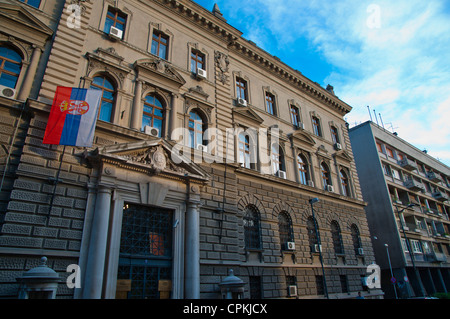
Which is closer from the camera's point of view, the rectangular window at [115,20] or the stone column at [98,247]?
the stone column at [98,247]

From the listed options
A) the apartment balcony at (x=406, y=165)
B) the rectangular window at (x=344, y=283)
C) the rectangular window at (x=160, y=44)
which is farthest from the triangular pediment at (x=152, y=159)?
the apartment balcony at (x=406, y=165)

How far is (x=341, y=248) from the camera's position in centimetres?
2212

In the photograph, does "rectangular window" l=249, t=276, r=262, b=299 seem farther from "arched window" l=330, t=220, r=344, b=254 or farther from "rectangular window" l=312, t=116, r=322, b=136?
"rectangular window" l=312, t=116, r=322, b=136

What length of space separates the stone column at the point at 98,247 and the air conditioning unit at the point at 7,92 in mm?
4938

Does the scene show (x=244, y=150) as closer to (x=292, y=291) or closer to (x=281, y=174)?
(x=281, y=174)

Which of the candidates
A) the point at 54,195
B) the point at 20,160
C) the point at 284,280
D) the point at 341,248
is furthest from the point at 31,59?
the point at 341,248

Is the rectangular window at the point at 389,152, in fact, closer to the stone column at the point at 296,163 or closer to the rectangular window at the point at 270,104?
the stone column at the point at 296,163

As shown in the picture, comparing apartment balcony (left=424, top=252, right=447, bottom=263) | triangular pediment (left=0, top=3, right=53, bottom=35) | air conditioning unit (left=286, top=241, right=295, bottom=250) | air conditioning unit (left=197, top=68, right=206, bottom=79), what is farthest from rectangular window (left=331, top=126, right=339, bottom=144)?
triangular pediment (left=0, top=3, right=53, bottom=35)

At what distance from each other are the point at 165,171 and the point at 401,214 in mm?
31237

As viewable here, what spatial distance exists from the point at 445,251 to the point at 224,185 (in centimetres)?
4001

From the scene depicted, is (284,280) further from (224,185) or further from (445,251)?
(445,251)

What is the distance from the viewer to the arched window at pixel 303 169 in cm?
2249

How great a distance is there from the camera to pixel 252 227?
17.2 meters

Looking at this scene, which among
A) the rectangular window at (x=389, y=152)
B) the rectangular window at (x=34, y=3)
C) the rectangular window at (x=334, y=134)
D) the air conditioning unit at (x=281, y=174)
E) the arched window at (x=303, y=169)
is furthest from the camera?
the rectangular window at (x=389, y=152)
